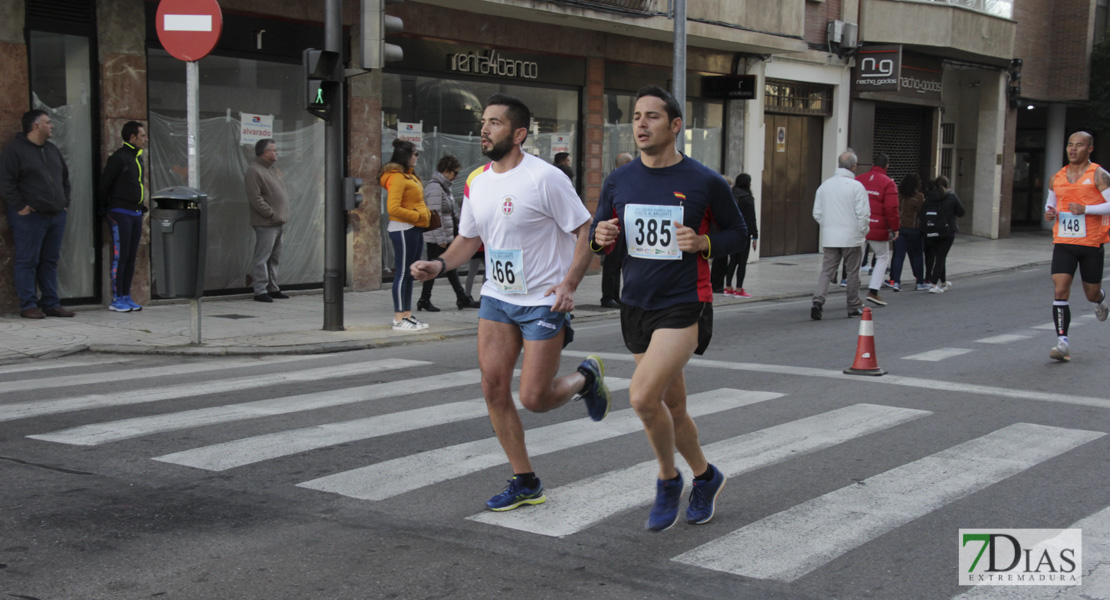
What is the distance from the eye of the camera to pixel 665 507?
4945mm

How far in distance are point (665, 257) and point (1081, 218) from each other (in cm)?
647

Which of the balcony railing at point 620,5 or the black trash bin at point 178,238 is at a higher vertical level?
the balcony railing at point 620,5

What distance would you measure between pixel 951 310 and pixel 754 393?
23.2 feet

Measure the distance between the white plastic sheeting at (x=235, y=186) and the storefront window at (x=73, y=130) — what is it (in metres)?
0.80

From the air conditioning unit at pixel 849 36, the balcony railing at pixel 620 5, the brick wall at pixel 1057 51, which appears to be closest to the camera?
the balcony railing at pixel 620 5

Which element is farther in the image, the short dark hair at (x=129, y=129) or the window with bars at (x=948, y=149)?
the window with bars at (x=948, y=149)

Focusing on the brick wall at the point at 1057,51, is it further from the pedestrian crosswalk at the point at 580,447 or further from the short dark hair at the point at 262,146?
the pedestrian crosswalk at the point at 580,447

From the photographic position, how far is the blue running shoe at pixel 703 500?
5.04 meters

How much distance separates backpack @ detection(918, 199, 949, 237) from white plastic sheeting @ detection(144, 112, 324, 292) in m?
9.12

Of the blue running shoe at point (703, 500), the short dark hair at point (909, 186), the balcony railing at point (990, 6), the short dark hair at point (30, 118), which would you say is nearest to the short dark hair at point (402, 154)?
the short dark hair at point (30, 118)

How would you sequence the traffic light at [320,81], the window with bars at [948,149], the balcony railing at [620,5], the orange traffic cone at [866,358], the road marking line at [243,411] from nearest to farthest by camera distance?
the road marking line at [243,411]
the orange traffic cone at [866,358]
the traffic light at [320,81]
the balcony railing at [620,5]
the window with bars at [948,149]

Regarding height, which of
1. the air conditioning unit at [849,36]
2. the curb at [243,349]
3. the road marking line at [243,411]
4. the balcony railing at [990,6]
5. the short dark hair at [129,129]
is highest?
the balcony railing at [990,6]

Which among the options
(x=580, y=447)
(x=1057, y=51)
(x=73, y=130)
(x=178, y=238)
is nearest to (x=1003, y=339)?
(x=580, y=447)

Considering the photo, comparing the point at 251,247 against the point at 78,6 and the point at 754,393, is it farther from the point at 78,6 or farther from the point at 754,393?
the point at 754,393
